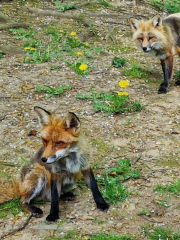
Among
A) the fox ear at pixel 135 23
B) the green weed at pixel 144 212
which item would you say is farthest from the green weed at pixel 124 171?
the fox ear at pixel 135 23

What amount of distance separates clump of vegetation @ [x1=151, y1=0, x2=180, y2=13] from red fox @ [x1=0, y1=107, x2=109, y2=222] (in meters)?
8.91

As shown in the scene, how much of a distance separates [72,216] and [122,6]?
29.4ft

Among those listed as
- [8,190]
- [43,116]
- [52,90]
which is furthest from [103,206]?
[52,90]

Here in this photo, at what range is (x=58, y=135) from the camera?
4398mm

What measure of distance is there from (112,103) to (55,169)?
9.45 ft

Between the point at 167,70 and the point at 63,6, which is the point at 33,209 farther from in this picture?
the point at 63,6

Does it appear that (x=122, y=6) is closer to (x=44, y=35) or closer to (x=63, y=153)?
(x=44, y=35)

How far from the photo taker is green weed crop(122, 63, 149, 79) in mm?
8547

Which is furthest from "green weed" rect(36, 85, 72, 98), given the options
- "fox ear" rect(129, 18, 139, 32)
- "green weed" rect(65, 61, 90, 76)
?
"fox ear" rect(129, 18, 139, 32)

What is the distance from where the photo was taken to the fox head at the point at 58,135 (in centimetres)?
434

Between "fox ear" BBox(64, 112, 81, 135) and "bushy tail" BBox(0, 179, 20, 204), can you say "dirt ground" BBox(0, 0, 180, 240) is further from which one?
"fox ear" BBox(64, 112, 81, 135)

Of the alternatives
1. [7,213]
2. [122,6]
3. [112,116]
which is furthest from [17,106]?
[122,6]

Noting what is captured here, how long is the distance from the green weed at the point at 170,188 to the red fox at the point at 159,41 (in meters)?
3.29

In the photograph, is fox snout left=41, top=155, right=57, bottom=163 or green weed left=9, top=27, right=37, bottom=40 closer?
fox snout left=41, top=155, right=57, bottom=163
